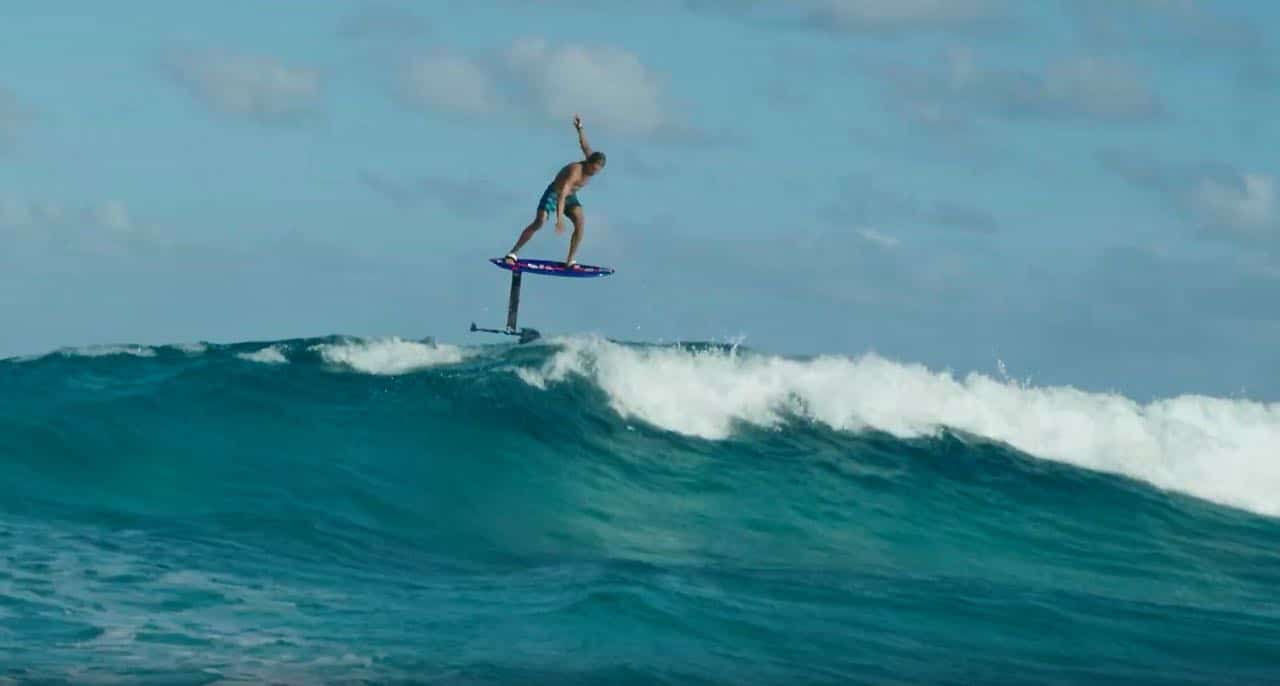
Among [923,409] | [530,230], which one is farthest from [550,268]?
[923,409]

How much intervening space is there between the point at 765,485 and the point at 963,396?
19.3 feet

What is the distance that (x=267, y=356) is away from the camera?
67.6 feet

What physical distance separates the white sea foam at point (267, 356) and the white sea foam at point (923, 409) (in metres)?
3.61

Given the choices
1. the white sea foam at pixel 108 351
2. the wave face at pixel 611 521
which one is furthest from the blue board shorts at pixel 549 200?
the white sea foam at pixel 108 351

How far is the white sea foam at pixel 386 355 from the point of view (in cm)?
2019

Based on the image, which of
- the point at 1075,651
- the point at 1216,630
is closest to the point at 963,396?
the point at 1216,630

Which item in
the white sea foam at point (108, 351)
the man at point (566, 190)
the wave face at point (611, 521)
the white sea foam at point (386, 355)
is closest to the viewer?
the wave face at point (611, 521)

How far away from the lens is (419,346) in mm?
21422

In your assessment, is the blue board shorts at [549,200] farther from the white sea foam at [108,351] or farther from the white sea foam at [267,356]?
the white sea foam at [108,351]

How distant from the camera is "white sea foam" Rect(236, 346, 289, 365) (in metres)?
20.2

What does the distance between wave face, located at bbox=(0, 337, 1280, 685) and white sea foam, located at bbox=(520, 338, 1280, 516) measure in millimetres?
53

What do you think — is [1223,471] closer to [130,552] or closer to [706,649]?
[706,649]

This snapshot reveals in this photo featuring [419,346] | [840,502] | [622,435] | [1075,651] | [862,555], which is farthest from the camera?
[419,346]

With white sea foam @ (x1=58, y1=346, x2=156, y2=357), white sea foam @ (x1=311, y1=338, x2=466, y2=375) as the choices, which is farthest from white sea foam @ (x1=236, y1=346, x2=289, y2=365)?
white sea foam @ (x1=58, y1=346, x2=156, y2=357)
